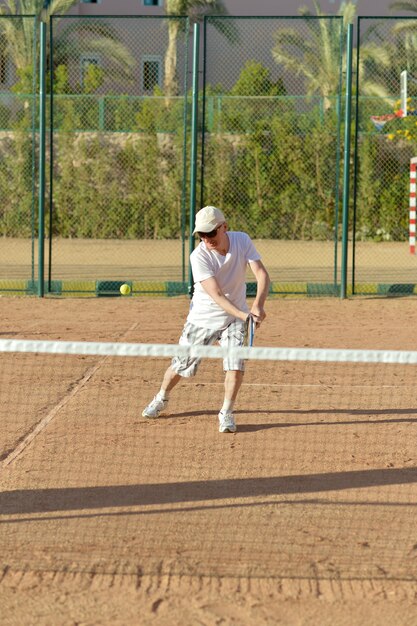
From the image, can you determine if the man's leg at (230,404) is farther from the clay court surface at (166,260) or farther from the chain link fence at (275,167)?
the chain link fence at (275,167)

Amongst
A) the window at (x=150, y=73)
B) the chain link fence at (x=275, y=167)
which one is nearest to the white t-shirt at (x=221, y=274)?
the chain link fence at (x=275, y=167)

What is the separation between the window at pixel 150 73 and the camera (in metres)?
33.3

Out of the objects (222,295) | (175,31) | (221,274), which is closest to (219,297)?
(222,295)

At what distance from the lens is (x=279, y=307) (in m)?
15.1

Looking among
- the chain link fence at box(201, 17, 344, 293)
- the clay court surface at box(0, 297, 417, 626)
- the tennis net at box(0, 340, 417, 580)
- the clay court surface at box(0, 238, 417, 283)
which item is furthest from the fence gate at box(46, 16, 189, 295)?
the tennis net at box(0, 340, 417, 580)

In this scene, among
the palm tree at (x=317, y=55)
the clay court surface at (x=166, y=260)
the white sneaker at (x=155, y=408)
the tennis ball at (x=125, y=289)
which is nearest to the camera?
the white sneaker at (x=155, y=408)

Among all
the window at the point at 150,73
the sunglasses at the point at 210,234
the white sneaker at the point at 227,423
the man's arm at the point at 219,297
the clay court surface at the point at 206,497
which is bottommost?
the clay court surface at the point at 206,497

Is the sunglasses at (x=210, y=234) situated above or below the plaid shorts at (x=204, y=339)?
above

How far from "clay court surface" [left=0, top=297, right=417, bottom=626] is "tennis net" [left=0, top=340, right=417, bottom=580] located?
2 centimetres

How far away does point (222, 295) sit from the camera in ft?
24.6

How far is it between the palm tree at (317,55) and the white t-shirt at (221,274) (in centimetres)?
2674

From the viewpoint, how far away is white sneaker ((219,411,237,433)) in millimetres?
7574

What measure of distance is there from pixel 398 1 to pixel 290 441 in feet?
113

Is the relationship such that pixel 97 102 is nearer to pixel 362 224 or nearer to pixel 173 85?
Answer: pixel 173 85
